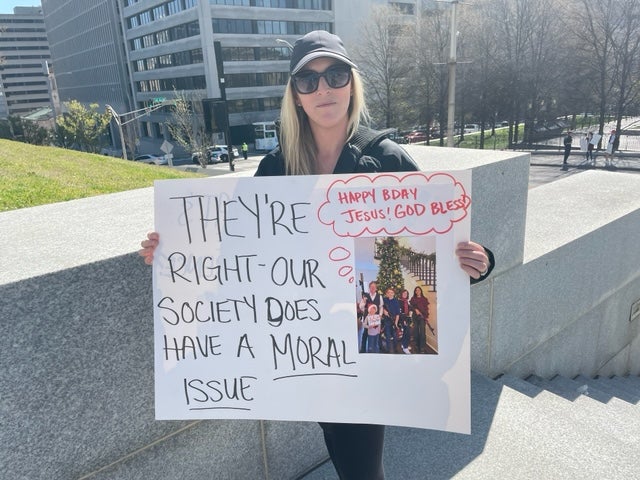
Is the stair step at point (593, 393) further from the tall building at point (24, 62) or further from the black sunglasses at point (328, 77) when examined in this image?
the tall building at point (24, 62)

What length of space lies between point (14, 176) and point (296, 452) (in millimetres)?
7604

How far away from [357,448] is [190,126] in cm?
4092

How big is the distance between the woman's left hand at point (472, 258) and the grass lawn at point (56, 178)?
5.86 meters

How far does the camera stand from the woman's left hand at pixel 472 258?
5.27 feet

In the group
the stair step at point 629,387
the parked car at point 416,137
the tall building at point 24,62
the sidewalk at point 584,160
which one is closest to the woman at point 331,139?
the stair step at point 629,387

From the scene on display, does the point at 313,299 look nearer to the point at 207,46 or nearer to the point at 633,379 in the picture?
the point at 633,379

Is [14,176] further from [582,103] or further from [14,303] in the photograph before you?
[582,103]

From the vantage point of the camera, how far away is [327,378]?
179cm

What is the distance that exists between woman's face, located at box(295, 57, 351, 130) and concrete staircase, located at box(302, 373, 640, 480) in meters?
1.93

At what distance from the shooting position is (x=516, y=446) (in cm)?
273

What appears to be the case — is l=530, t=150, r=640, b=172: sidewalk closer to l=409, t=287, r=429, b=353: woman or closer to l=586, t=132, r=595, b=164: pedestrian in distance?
l=586, t=132, r=595, b=164: pedestrian in distance

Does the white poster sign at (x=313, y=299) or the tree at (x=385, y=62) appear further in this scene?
the tree at (x=385, y=62)

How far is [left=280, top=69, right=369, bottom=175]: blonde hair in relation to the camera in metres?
1.92

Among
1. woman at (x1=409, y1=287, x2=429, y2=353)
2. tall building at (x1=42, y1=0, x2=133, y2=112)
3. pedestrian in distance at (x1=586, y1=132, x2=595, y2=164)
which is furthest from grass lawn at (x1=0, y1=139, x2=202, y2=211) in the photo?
tall building at (x1=42, y1=0, x2=133, y2=112)
